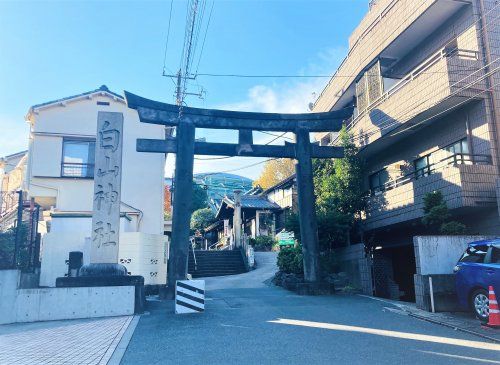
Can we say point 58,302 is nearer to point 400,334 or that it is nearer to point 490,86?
point 400,334

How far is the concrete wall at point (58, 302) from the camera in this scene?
11547 millimetres

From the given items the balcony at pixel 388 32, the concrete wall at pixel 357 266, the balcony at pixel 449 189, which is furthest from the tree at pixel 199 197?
the balcony at pixel 449 189

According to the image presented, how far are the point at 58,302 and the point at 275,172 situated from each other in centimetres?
4032

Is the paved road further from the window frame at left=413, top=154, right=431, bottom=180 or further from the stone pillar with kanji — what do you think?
the window frame at left=413, top=154, right=431, bottom=180

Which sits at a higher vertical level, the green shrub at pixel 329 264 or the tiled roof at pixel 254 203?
the tiled roof at pixel 254 203

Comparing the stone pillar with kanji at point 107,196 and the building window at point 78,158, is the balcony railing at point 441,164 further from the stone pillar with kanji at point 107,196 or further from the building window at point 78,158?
the building window at point 78,158

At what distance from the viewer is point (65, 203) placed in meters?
21.3

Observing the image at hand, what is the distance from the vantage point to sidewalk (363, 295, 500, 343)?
845cm

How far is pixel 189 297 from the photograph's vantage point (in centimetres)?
1156

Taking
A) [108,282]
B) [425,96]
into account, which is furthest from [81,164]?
[425,96]

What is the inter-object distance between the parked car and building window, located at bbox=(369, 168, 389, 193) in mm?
9147

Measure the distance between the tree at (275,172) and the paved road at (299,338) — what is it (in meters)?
36.5

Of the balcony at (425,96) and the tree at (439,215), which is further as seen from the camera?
the balcony at (425,96)

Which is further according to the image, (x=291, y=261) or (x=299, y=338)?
(x=291, y=261)
